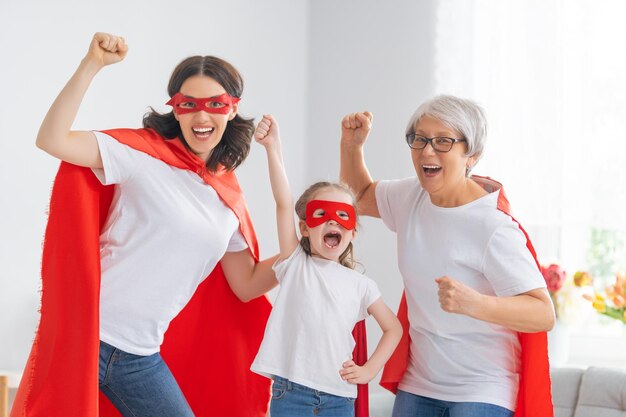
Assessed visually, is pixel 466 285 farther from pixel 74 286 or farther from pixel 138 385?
pixel 74 286

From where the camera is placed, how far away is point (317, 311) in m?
2.12

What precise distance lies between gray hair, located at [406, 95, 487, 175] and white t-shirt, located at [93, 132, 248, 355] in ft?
2.18

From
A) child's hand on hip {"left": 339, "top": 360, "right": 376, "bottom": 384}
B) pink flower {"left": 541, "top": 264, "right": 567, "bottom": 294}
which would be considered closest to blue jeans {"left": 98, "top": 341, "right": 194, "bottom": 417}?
child's hand on hip {"left": 339, "top": 360, "right": 376, "bottom": 384}

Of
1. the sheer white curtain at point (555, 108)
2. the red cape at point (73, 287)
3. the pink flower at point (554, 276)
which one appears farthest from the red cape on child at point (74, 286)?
the sheer white curtain at point (555, 108)

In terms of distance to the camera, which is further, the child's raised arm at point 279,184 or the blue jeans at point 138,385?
the child's raised arm at point 279,184

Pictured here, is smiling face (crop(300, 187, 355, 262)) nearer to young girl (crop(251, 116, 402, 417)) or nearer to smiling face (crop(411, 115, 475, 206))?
young girl (crop(251, 116, 402, 417))

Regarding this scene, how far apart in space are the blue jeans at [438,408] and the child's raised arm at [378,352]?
120mm

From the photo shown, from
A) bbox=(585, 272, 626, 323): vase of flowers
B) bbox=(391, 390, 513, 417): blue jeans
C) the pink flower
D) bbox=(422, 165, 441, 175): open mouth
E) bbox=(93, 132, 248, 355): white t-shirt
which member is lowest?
bbox=(391, 390, 513, 417): blue jeans

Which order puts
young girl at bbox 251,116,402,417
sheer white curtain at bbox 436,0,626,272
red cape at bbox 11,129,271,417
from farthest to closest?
sheer white curtain at bbox 436,0,626,272, young girl at bbox 251,116,402,417, red cape at bbox 11,129,271,417

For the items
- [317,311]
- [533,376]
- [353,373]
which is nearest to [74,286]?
[317,311]

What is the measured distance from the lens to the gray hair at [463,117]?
6.98 feet

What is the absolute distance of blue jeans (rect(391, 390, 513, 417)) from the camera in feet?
6.74

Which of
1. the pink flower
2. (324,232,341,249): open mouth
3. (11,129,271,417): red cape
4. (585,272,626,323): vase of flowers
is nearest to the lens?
(11,129,271,417): red cape

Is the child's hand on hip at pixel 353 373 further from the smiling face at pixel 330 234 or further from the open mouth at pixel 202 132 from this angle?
the open mouth at pixel 202 132
